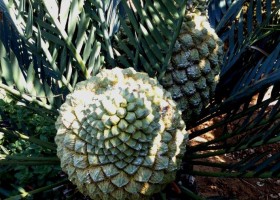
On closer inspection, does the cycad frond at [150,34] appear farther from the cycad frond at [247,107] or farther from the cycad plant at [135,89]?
the cycad frond at [247,107]

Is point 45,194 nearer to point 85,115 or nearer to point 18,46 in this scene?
point 18,46

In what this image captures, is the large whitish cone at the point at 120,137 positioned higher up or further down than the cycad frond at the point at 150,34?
further down

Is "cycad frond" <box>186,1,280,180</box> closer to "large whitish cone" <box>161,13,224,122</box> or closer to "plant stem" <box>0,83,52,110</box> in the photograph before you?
"large whitish cone" <box>161,13,224,122</box>

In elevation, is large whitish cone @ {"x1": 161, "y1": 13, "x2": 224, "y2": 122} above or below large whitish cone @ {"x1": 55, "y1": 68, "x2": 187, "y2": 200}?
above

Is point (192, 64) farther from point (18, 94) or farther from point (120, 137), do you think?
point (18, 94)

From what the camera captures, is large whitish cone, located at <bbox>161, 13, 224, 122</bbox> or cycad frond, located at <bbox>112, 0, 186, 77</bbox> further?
large whitish cone, located at <bbox>161, 13, 224, 122</bbox>

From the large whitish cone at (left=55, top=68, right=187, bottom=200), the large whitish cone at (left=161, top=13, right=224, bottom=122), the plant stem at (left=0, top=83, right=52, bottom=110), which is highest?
the large whitish cone at (left=161, top=13, right=224, bottom=122)

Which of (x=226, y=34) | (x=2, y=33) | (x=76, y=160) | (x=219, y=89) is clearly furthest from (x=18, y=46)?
(x=226, y=34)

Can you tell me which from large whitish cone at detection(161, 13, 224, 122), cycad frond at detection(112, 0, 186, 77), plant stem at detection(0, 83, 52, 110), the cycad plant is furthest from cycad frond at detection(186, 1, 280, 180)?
plant stem at detection(0, 83, 52, 110)

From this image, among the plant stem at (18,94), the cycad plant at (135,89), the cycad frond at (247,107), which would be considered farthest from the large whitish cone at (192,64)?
the plant stem at (18,94)
